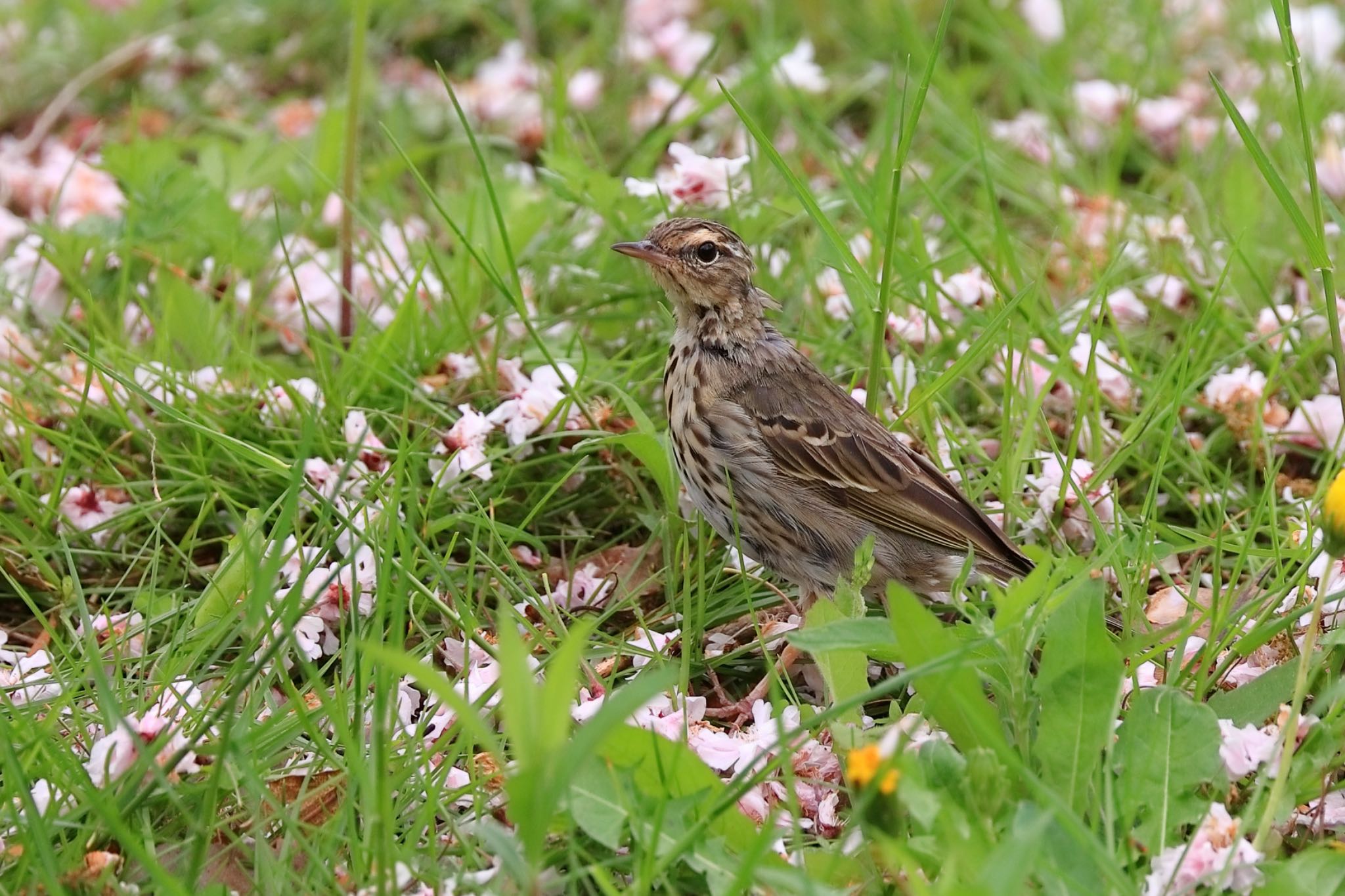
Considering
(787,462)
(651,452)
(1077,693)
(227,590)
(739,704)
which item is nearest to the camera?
(1077,693)

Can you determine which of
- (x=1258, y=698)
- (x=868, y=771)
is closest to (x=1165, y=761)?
(x=1258, y=698)

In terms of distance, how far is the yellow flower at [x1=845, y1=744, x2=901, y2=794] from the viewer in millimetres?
2688

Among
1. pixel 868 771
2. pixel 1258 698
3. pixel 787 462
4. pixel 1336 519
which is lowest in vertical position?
pixel 868 771

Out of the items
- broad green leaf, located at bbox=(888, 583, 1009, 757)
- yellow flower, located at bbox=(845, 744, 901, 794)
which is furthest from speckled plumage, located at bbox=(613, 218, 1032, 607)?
yellow flower, located at bbox=(845, 744, 901, 794)

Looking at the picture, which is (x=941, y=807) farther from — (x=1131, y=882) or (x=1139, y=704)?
(x=1139, y=704)

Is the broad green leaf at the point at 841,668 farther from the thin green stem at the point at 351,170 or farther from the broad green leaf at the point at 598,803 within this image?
the thin green stem at the point at 351,170

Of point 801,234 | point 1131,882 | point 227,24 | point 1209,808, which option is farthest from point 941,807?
point 227,24

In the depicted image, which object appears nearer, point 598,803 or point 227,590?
point 598,803

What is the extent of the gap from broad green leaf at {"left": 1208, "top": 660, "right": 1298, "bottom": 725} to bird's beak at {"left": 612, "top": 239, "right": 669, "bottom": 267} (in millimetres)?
2118

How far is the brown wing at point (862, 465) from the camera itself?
14.5 feet

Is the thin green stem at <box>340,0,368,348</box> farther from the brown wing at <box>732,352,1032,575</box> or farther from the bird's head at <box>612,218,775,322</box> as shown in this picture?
the brown wing at <box>732,352,1032,575</box>

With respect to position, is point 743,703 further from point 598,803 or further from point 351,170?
point 351,170

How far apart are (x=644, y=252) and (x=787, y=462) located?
2.62 feet

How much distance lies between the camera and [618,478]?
4953 millimetres
